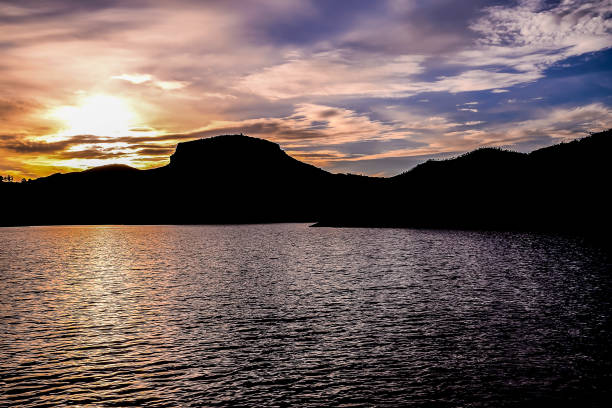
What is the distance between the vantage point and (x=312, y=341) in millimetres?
32219

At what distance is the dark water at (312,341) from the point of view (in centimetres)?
2297

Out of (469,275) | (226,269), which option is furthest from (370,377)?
(226,269)

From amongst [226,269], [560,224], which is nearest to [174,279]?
[226,269]

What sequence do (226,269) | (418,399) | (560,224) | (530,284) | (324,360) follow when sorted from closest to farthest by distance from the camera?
(418,399) < (324,360) < (530,284) < (226,269) < (560,224)

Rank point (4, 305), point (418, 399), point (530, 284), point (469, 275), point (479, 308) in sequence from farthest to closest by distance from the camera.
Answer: point (469, 275)
point (530, 284)
point (4, 305)
point (479, 308)
point (418, 399)

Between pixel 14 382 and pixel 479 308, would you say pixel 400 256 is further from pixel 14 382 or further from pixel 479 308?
pixel 14 382

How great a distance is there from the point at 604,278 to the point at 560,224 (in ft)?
495

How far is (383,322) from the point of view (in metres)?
37.6

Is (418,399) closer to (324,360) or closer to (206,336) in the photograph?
(324,360)

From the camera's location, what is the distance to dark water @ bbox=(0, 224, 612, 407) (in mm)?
22969

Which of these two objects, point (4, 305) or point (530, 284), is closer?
point (4, 305)

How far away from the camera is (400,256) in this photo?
95875 millimetres

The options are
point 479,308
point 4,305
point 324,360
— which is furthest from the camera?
point 4,305

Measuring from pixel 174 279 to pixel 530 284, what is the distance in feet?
151
